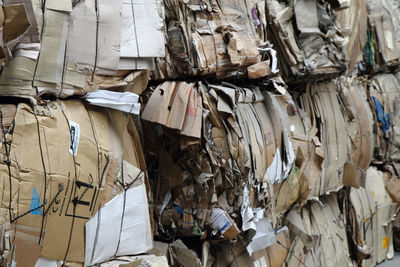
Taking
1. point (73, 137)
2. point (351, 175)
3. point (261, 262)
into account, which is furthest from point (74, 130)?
point (351, 175)

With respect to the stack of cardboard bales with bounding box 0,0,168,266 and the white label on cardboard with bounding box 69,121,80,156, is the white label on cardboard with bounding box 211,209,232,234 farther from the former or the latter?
the white label on cardboard with bounding box 69,121,80,156

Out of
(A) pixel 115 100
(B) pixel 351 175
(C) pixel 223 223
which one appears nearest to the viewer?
(A) pixel 115 100

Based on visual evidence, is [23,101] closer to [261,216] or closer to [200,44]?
[200,44]

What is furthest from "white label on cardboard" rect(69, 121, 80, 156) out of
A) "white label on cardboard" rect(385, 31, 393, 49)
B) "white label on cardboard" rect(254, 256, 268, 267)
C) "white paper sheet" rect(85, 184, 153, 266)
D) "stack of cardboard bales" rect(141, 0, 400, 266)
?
"white label on cardboard" rect(385, 31, 393, 49)

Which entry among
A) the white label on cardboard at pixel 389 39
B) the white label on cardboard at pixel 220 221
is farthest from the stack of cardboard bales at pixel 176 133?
the white label on cardboard at pixel 389 39

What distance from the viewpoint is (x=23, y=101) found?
67.4 inches

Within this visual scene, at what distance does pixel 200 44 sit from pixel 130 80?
0.46 m

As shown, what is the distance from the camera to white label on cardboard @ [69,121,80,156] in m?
1.78

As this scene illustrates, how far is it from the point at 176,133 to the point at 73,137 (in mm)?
603

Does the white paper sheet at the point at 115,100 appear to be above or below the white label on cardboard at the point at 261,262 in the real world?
above

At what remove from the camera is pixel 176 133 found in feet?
7.55

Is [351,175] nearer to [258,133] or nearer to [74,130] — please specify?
[258,133]

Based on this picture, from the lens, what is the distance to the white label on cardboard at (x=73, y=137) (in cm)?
178

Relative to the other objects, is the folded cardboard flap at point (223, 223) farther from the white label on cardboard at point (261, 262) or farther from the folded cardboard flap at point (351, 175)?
the folded cardboard flap at point (351, 175)
